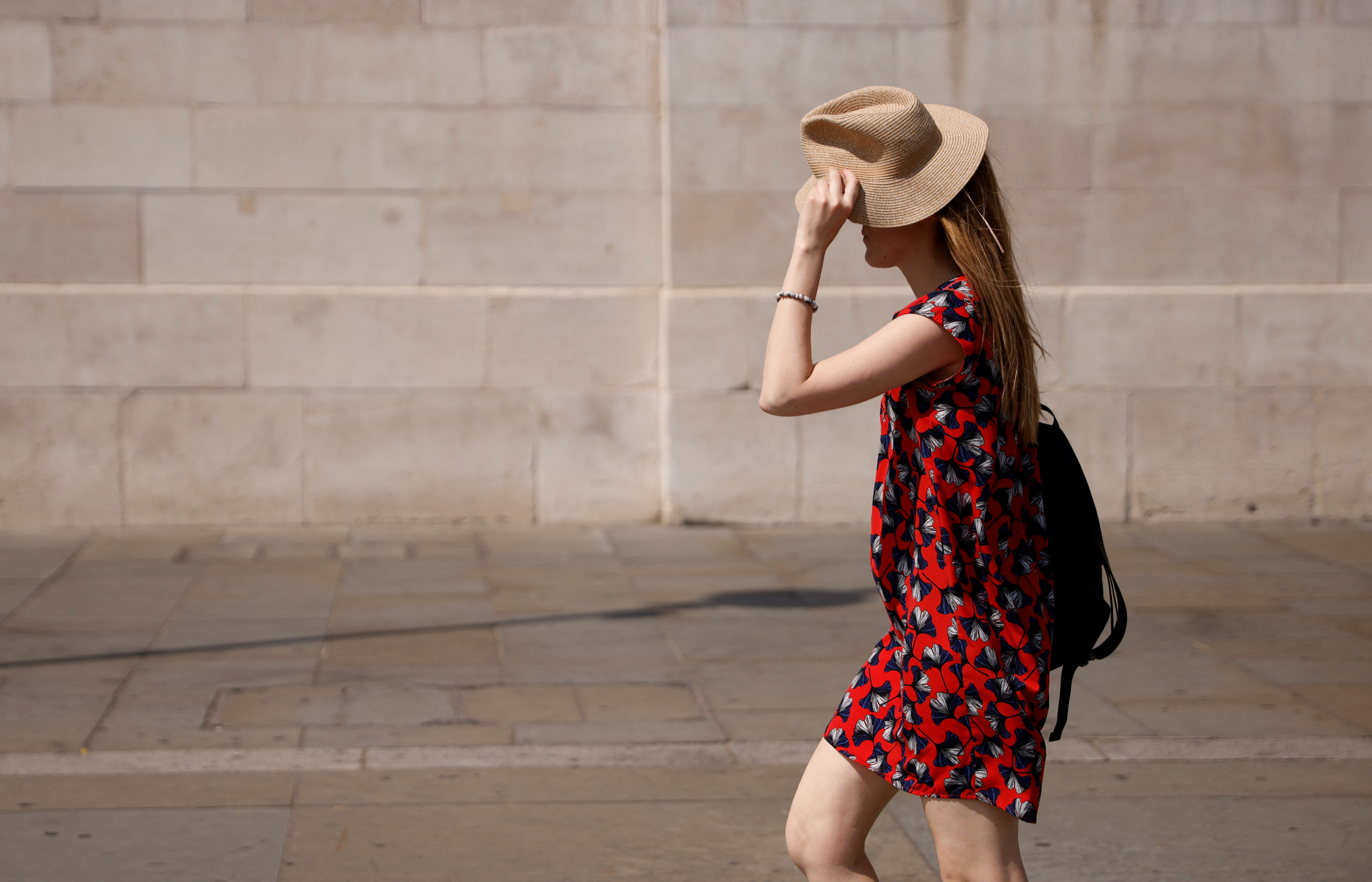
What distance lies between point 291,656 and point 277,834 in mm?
2146

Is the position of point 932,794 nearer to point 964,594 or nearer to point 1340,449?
point 964,594

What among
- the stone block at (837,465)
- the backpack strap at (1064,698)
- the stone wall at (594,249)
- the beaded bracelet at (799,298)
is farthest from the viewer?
the stone block at (837,465)

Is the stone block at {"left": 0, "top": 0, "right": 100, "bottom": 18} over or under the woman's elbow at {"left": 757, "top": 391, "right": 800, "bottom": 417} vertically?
over

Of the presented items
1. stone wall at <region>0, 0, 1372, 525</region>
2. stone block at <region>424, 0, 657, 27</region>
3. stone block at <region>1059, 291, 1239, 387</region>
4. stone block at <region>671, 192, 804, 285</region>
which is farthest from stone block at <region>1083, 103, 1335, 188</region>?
stone block at <region>424, 0, 657, 27</region>

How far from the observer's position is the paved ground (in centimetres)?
405

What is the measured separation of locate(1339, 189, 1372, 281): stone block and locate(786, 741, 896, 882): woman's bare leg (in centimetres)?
857

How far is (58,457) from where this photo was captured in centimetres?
938

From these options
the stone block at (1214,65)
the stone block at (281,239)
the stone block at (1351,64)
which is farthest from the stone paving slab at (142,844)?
the stone block at (1351,64)

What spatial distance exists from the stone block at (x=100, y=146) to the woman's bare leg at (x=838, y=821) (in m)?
8.03

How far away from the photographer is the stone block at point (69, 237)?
939 centimetres

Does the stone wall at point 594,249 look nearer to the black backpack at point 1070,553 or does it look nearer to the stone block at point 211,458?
the stone block at point 211,458

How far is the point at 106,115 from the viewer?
9.41m

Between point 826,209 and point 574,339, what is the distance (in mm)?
7343

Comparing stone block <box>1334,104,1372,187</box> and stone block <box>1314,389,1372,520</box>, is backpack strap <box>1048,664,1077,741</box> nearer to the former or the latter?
stone block <box>1314,389,1372,520</box>
